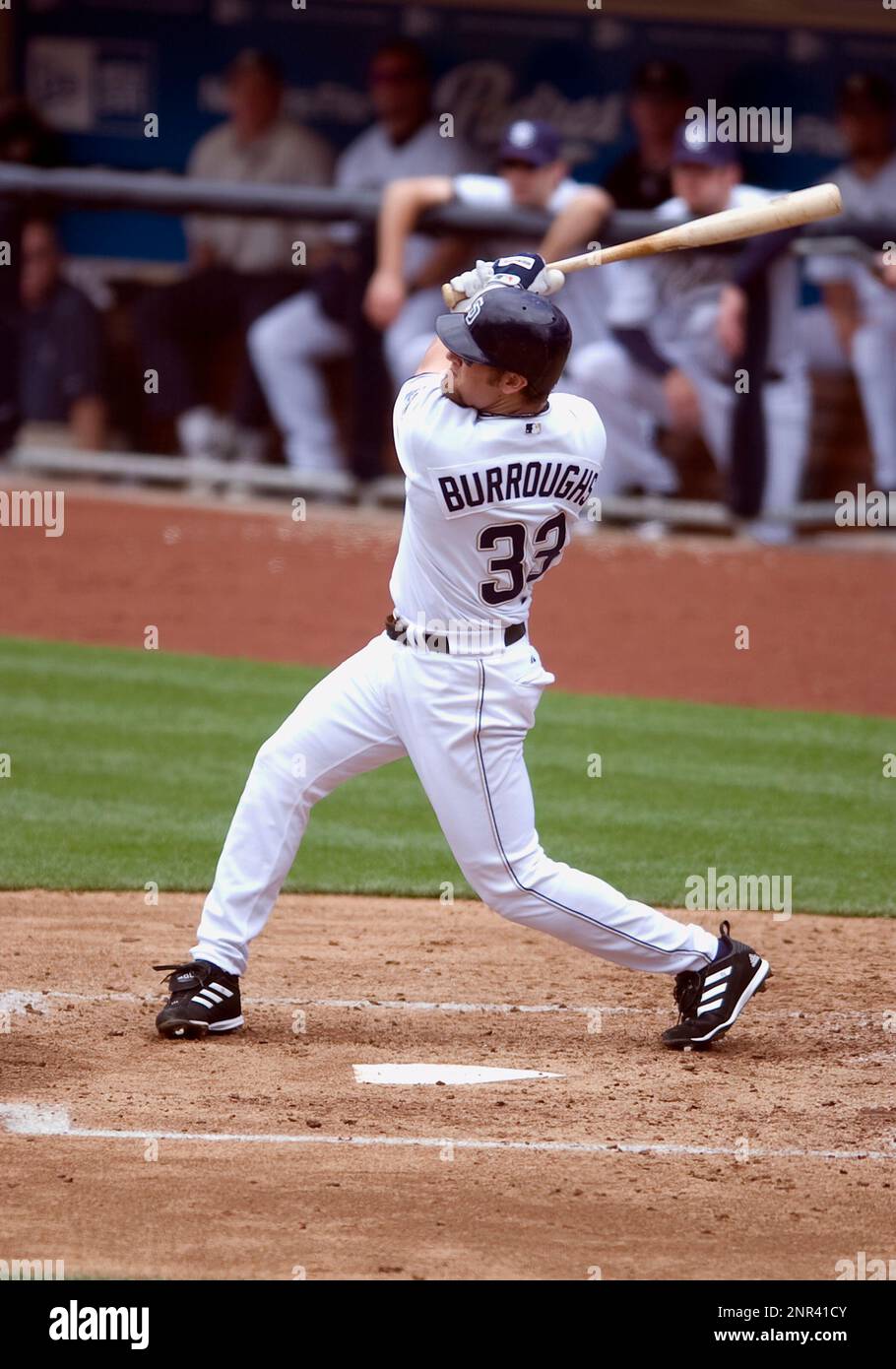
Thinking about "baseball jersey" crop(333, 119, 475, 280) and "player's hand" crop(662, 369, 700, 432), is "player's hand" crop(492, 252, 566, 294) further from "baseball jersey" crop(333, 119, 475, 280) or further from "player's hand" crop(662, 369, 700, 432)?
"baseball jersey" crop(333, 119, 475, 280)

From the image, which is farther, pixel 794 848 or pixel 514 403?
pixel 794 848

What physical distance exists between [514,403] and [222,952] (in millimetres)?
1436

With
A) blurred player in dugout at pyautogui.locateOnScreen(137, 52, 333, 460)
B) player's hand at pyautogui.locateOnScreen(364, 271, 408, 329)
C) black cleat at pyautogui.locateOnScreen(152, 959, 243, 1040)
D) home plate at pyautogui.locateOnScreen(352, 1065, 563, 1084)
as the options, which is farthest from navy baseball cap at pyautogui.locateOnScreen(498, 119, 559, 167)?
home plate at pyautogui.locateOnScreen(352, 1065, 563, 1084)

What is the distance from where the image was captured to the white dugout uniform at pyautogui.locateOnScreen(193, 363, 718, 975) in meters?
4.21

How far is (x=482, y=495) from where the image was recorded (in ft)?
13.7

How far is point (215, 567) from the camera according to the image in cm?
1072

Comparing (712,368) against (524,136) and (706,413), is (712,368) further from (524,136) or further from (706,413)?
(524,136)

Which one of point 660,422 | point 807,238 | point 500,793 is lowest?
point 500,793

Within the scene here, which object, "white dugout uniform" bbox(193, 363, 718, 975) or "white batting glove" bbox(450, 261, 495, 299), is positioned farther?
"white batting glove" bbox(450, 261, 495, 299)

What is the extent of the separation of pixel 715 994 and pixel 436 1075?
693 millimetres

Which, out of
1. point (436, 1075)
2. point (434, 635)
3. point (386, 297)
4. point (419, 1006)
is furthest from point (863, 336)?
point (436, 1075)

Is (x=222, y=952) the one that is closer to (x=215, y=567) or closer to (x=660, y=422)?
(x=215, y=567)

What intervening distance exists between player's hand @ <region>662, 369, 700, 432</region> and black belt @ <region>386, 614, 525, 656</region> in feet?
23.4
